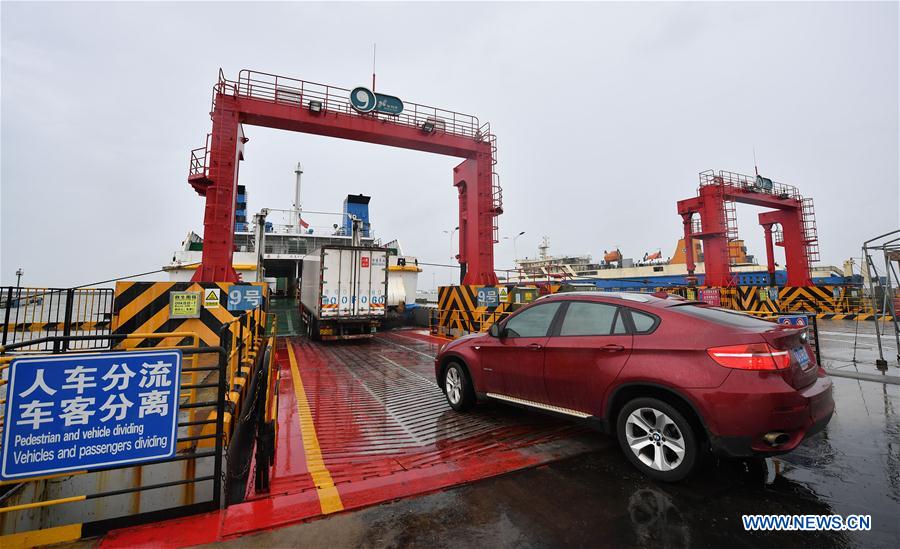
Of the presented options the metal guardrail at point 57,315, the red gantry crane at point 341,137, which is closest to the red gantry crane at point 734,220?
the red gantry crane at point 341,137

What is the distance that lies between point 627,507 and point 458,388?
2.60 m

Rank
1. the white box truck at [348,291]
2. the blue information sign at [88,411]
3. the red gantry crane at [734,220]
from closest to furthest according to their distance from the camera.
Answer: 1. the blue information sign at [88,411]
2. the white box truck at [348,291]
3. the red gantry crane at [734,220]

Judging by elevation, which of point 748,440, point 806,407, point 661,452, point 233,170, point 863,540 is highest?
point 233,170

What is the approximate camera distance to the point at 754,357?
276 cm

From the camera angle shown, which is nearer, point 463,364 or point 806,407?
point 806,407

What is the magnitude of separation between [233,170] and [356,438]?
9.06 metres

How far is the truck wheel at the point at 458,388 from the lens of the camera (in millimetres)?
4883

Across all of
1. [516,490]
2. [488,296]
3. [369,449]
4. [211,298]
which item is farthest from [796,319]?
[211,298]

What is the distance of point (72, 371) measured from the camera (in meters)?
2.32

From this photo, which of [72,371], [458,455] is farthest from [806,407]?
[72,371]

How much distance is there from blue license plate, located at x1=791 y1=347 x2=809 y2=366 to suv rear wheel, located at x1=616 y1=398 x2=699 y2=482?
1.01 metres

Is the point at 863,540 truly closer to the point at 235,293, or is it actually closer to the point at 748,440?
the point at 748,440

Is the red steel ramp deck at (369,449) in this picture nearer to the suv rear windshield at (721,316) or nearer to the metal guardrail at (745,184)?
the suv rear windshield at (721,316)

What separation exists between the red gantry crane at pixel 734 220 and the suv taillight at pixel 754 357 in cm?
1897
